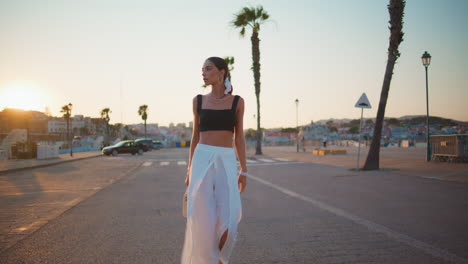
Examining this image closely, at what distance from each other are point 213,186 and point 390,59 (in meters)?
12.4

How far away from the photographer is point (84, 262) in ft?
11.4

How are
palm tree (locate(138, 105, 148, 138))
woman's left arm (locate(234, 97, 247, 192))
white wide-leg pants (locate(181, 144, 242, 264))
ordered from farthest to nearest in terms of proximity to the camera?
palm tree (locate(138, 105, 148, 138)), woman's left arm (locate(234, 97, 247, 192)), white wide-leg pants (locate(181, 144, 242, 264))

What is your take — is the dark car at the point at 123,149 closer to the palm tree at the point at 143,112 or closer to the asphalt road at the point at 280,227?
the asphalt road at the point at 280,227

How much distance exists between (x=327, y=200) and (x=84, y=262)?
5059mm

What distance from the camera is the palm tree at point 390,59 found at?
1254 centimetres

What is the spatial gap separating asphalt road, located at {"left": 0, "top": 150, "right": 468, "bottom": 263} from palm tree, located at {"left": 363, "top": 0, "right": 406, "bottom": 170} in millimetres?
4874

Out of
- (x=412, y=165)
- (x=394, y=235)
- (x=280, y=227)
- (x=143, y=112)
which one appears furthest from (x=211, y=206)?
(x=143, y=112)

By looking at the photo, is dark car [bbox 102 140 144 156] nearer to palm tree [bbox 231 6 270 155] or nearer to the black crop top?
palm tree [bbox 231 6 270 155]

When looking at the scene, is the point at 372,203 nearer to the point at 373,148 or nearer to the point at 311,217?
the point at 311,217

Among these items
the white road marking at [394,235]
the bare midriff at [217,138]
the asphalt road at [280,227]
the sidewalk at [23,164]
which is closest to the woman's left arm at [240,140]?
the bare midriff at [217,138]

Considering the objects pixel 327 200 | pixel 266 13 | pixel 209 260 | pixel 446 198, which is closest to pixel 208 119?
pixel 209 260

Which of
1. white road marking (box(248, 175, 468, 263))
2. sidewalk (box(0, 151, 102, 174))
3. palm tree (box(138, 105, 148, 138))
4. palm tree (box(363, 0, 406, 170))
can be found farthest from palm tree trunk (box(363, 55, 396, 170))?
palm tree (box(138, 105, 148, 138))

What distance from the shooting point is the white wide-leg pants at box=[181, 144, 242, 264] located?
2.56 m

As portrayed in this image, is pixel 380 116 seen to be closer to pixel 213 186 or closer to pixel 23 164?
pixel 213 186
